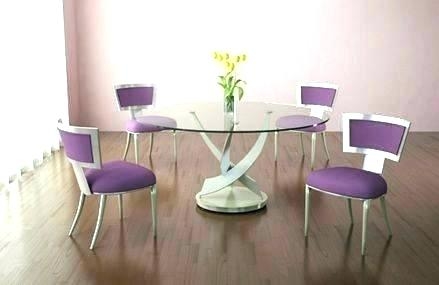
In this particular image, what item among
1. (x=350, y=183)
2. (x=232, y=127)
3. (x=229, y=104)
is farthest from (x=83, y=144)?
(x=350, y=183)

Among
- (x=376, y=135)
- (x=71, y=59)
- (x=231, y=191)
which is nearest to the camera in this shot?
(x=376, y=135)

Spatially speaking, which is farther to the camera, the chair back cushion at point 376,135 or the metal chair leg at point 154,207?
the metal chair leg at point 154,207

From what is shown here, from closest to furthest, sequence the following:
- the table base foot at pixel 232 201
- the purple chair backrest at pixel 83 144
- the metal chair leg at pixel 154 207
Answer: the purple chair backrest at pixel 83 144 < the metal chair leg at pixel 154 207 < the table base foot at pixel 232 201

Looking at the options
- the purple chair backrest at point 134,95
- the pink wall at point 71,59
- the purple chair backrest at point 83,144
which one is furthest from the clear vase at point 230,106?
the pink wall at point 71,59

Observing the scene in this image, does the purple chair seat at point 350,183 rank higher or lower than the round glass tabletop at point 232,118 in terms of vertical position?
lower

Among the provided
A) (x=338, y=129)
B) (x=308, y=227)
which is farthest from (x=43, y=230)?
(x=338, y=129)

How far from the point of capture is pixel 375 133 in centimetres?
400

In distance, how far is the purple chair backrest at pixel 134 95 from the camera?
582 centimetres

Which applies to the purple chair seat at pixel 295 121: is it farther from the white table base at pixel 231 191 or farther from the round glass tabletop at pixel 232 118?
the white table base at pixel 231 191

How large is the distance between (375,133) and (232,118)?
116 cm

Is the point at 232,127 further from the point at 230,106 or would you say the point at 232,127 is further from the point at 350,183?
the point at 350,183

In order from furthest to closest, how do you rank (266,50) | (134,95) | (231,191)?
(266,50), (134,95), (231,191)

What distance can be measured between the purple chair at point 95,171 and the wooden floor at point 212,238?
0.29 metres

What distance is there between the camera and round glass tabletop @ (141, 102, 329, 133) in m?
4.17
